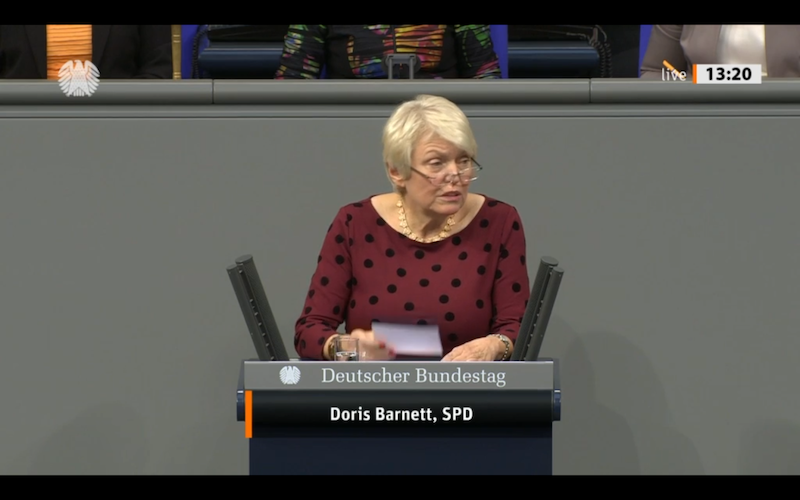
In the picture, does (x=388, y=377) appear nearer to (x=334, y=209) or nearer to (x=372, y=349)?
(x=372, y=349)

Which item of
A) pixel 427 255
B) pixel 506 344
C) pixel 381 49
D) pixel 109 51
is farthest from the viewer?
pixel 109 51

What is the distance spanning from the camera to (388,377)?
6.71ft

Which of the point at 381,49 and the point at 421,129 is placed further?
the point at 381,49

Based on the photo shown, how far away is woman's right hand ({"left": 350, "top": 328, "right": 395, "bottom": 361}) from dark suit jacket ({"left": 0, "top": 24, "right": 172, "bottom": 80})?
4.88ft

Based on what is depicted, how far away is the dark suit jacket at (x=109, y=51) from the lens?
3445 millimetres

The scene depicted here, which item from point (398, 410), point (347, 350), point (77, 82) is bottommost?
point (398, 410)

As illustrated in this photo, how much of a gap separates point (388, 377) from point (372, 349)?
249 millimetres

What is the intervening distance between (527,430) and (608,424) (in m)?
0.91

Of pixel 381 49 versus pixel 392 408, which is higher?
pixel 381 49

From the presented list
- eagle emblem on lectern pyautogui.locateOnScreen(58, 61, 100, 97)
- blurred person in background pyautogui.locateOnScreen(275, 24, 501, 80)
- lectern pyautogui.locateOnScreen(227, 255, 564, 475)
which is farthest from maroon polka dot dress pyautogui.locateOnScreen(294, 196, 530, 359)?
blurred person in background pyautogui.locateOnScreen(275, 24, 501, 80)

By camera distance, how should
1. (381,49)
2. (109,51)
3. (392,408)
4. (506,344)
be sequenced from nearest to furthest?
(392,408)
(506,344)
(381,49)
(109,51)

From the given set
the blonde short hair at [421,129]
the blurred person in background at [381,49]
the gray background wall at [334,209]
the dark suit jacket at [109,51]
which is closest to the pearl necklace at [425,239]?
the blonde short hair at [421,129]

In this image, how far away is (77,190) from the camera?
115 inches

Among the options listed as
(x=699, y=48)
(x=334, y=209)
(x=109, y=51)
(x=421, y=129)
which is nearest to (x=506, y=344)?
(x=421, y=129)
